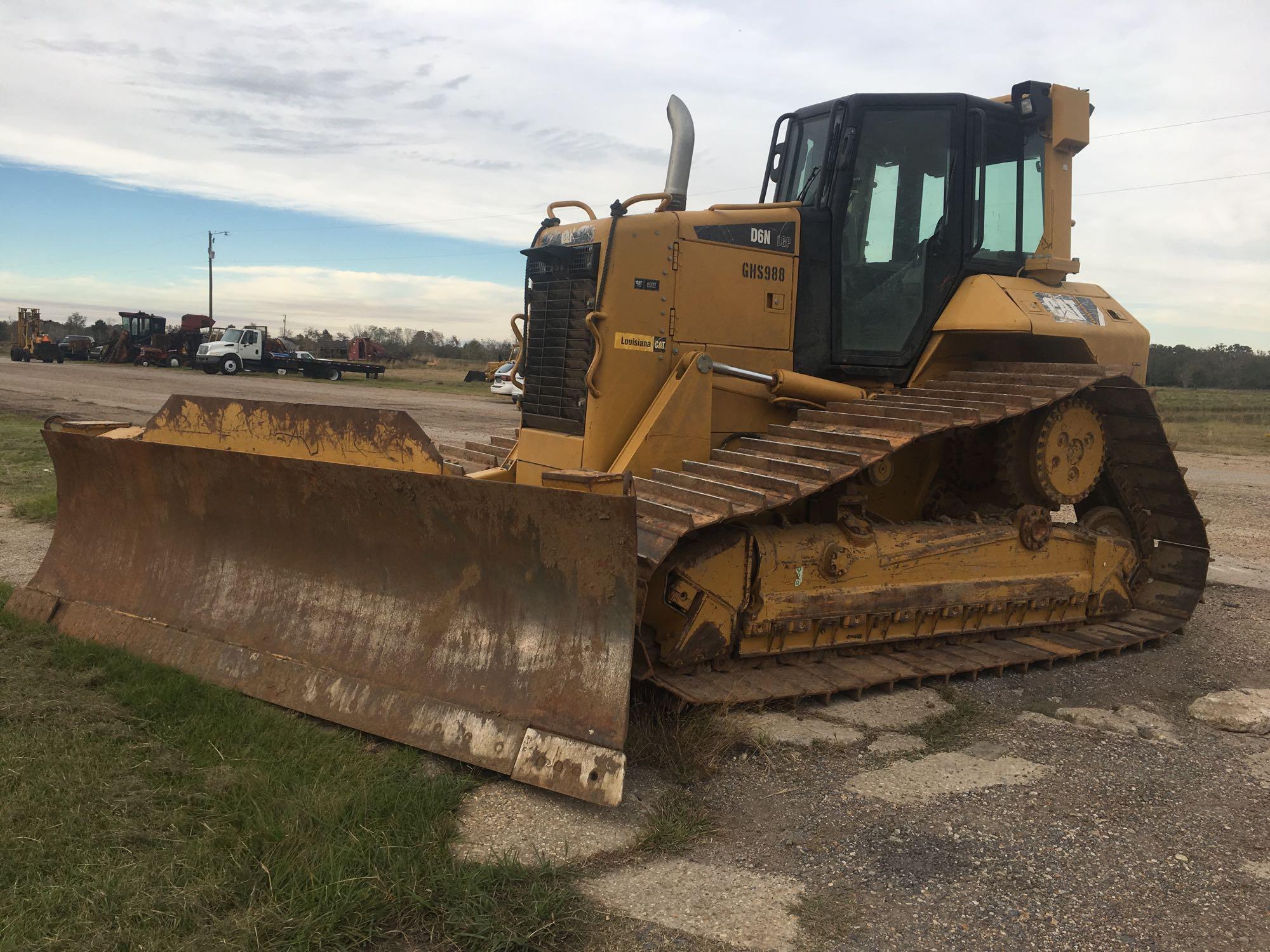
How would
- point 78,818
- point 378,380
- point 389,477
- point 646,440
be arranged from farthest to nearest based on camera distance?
1. point 378,380
2. point 646,440
3. point 389,477
4. point 78,818

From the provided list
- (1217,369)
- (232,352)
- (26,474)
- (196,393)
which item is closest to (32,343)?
(232,352)

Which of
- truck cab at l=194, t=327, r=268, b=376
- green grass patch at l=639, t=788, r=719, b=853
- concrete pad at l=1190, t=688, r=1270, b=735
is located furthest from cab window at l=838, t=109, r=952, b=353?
truck cab at l=194, t=327, r=268, b=376

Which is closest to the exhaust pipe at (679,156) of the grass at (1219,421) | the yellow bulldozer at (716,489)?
the yellow bulldozer at (716,489)

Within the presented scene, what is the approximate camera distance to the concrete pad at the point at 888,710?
4629mm

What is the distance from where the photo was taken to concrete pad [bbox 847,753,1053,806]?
3.88 meters

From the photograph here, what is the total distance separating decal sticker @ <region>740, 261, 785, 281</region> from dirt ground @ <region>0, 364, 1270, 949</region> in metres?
2.44

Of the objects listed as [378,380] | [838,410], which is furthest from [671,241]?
[378,380]

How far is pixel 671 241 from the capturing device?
5289mm

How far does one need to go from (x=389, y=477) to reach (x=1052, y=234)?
463 centimetres

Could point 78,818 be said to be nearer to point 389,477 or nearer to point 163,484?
point 389,477

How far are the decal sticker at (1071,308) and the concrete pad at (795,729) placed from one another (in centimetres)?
298

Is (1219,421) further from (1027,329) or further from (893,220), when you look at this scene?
(893,220)

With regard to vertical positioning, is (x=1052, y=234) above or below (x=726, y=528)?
above

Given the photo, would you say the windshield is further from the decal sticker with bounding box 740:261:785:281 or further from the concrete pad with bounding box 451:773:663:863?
the concrete pad with bounding box 451:773:663:863
